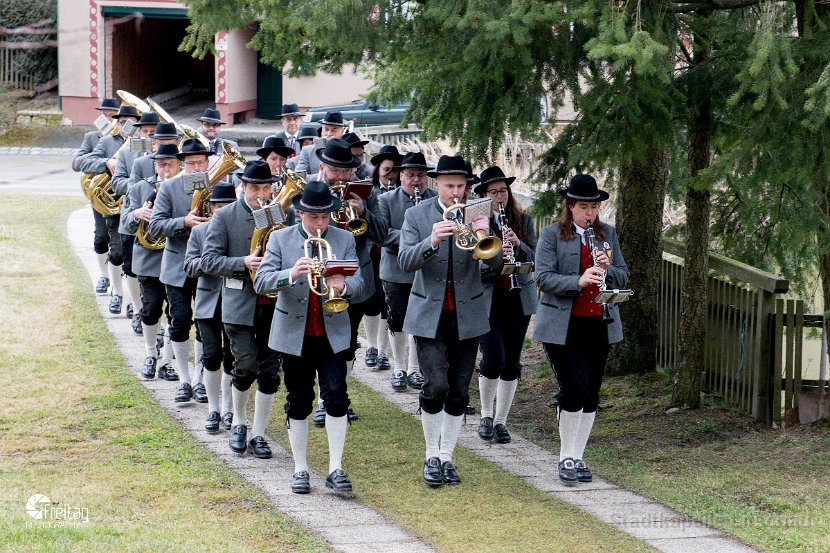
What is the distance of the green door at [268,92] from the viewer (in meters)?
35.4

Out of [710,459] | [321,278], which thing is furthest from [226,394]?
[710,459]

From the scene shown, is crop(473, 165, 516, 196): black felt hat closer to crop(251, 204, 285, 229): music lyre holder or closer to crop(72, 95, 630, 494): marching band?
crop(72, 95, 630, 494): marching band

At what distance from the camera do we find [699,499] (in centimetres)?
786

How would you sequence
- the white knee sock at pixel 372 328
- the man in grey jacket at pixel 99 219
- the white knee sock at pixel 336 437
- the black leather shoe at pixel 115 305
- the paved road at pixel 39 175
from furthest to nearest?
the paved road at pixel 39 175 → the man in grey jacket at pixel 99 219 → the black leather shoe at pixel 115 305 → the white knee sock at pixel 372 328 → the white knee sock at pixel 336 437

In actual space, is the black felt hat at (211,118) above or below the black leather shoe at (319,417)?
above

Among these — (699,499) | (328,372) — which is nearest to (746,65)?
(699,499)

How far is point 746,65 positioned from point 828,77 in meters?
0.53

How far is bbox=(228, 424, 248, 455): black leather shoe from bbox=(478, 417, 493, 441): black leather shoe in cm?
191

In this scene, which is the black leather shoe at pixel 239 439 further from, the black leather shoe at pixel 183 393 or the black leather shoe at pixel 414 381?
the black leather shoe at pixel 414 381

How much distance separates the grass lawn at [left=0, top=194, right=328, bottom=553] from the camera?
6801 mm

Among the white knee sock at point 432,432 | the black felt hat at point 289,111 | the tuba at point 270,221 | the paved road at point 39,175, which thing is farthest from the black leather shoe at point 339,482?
the paved road at point 39,175

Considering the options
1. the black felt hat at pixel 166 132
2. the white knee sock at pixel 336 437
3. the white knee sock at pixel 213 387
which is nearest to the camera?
the white knee sock at pixel 336 437

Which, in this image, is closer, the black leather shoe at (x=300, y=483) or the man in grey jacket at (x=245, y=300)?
the black leather shoe at (x=300, y=483)

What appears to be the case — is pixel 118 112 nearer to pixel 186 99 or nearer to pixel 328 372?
pixel 328 372
